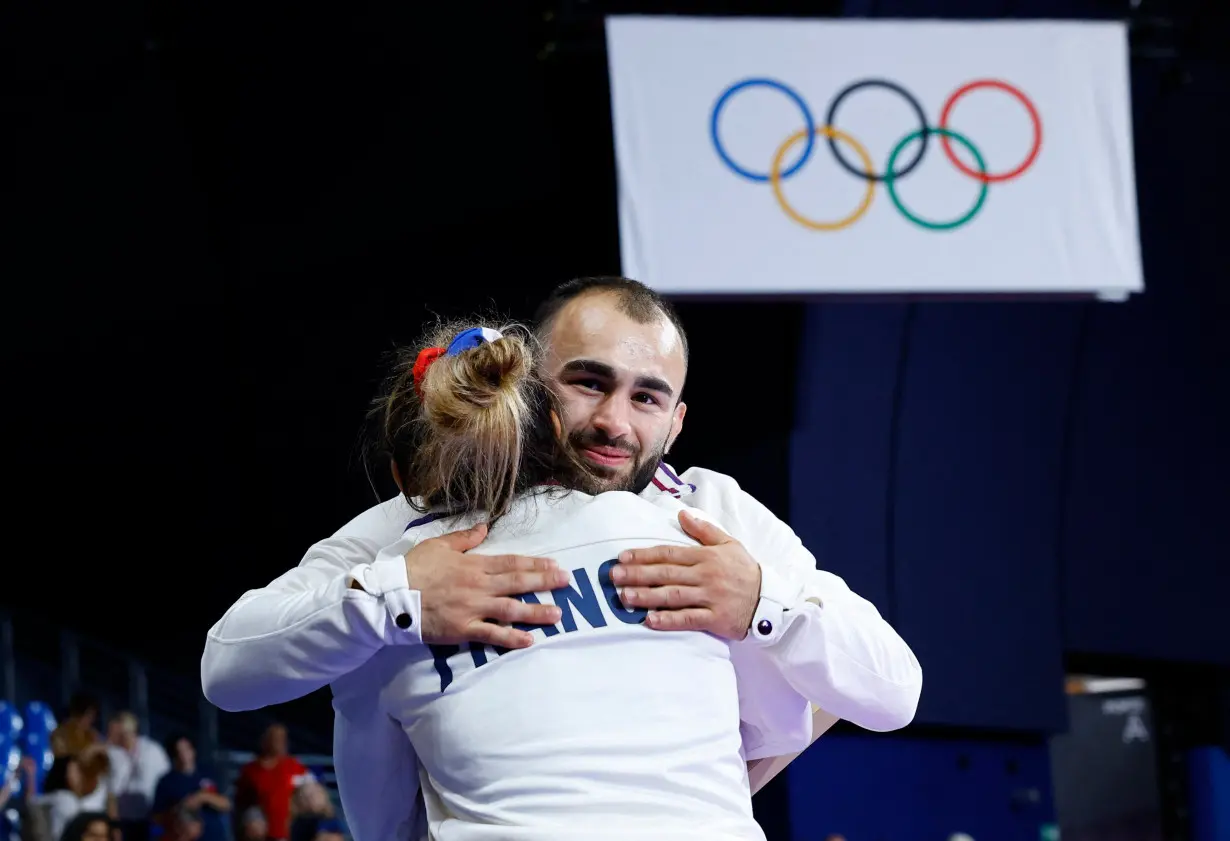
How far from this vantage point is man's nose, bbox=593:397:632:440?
2.42 meters

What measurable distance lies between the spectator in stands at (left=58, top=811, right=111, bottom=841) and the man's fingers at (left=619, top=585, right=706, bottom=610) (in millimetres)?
5227

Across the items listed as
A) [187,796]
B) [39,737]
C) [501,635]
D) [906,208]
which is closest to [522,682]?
[501,635]

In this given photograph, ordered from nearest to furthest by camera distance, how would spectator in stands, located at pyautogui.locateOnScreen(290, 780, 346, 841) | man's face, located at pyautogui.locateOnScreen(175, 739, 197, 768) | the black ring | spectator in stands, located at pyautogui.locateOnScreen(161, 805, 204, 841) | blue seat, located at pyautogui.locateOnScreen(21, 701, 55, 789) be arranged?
spectator in stands, located at pyautogui.locateOnScreen(290, 780, 346, 841)
spectator in stands, located at pyautogui.locateOnScreen(161, 805, 204, 841)
the black ring
man's face, located at pyautogui.locateOnScreen(175, 739, 197, 768)
blue seat, located at pyautogui.locateOnScreen(21, 701, 55, 789)

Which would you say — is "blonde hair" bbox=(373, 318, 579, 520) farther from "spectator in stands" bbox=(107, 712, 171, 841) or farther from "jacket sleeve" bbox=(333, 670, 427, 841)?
"spectator in stands" bbox=(107, 712, 171, 841)

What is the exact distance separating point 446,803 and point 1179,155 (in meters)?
10.8

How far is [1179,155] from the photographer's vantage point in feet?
37.1

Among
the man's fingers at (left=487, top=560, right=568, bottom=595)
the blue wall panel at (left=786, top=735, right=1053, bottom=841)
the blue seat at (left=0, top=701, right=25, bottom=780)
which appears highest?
the man's fingers at (left=487, top=560, right=568, bottom=595)

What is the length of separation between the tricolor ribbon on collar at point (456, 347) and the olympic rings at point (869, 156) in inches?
211

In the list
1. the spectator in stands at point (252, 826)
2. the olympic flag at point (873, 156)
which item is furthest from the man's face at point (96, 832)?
the olympic flag at point (873, 156)

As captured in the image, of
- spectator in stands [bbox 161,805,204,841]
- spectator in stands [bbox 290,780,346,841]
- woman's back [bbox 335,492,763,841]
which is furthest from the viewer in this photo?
spectator in stands [bbox 161,805,204,841]

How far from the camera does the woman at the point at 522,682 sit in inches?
73.2

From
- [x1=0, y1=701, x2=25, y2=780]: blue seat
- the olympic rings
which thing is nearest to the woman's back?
the olympic rings

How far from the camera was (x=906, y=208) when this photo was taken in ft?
24.6

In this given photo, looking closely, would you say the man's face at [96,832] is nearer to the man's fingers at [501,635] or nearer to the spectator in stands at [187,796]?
the spectator in stands at [187,796]
